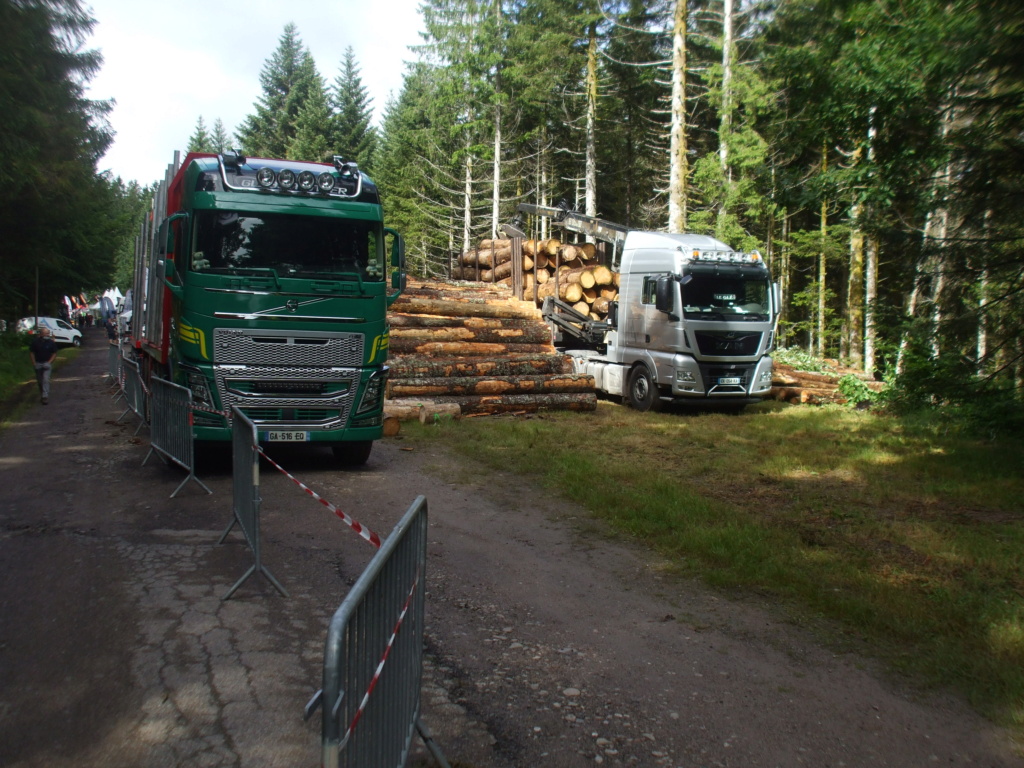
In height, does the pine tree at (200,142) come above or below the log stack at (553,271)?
above

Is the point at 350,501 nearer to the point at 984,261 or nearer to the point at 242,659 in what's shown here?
the point at 242,659

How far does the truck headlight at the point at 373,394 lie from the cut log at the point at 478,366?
539 cm

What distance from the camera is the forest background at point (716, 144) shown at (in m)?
6.88

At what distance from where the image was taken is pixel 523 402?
1609 cm

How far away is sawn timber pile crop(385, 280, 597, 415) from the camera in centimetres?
1585

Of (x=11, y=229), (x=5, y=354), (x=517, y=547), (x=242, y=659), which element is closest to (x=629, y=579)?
(x=517, y=547)

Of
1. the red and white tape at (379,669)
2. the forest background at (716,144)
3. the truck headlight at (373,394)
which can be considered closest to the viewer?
the red and white tape at (379,669)

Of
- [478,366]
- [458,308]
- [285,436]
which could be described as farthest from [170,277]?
[458,308]

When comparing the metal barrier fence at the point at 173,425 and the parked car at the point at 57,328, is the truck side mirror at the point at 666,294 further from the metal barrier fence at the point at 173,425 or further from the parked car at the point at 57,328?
the parked car at the point at 57,328

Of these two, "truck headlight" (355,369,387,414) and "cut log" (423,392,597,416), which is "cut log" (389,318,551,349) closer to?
"cut log" (423,392,597,416)

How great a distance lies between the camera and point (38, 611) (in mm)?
5348

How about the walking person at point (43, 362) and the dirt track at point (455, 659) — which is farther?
the walking person at point (43, 362)

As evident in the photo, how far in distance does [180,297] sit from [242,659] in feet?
19.5

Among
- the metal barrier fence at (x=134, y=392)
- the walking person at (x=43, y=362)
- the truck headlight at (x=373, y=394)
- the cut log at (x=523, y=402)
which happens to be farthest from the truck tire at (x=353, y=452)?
the walking person at (x=43, y=362)
